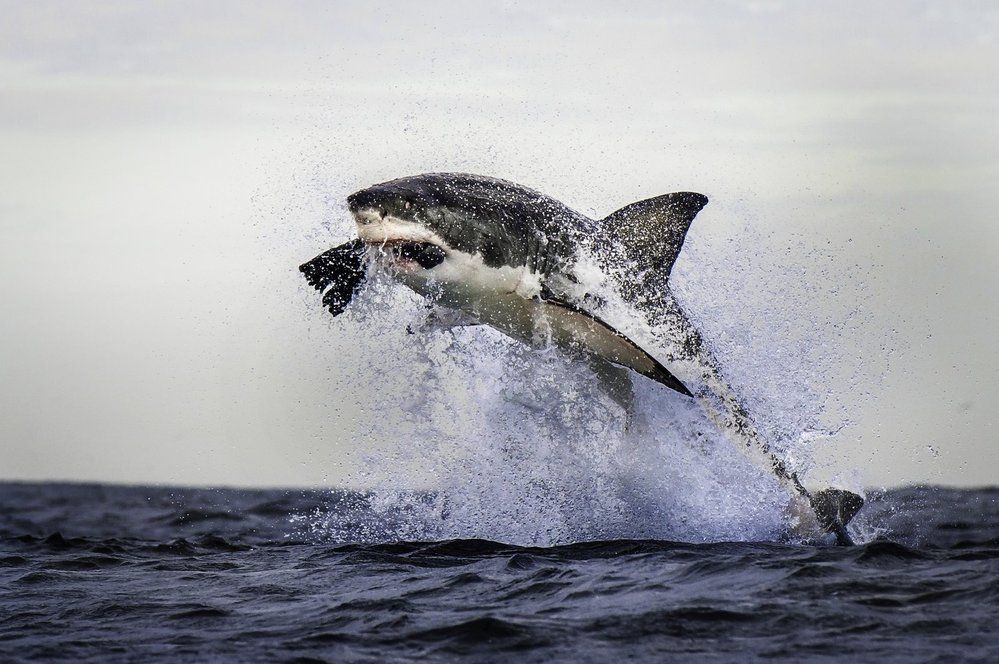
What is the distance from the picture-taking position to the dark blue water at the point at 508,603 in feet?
23.8

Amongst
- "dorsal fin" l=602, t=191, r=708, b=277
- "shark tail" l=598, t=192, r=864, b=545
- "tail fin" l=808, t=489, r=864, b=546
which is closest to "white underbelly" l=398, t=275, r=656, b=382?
"shark tail" l=598, t=192, r=864, b=545

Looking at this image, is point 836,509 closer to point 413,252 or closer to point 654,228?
point 654,228

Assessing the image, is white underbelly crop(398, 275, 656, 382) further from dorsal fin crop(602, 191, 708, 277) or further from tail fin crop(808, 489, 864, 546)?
tail fin crop(808, 489, 864, 546)

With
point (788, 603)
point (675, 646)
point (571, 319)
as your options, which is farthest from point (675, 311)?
point (675, 646)

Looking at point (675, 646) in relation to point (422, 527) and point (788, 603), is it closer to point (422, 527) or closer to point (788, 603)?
point (788, 603)

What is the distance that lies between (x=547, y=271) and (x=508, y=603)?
3.63 metres

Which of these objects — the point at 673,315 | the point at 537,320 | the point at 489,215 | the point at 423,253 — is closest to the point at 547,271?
the point at 537,320

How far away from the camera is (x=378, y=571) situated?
10.5 m

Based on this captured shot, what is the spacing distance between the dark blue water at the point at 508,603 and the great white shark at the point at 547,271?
5.16 ft

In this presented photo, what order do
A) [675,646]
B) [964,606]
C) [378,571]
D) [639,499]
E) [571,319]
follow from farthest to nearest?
[639,499] → [571,319] → [378,571] → [964,606] → [675,646]

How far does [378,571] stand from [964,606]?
5.11 m

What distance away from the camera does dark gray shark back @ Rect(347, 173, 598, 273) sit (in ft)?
33.8

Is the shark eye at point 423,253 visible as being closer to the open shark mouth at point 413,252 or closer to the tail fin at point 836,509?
the open shark mouth at point 413,252

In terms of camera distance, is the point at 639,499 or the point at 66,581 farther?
the point at 639,499
